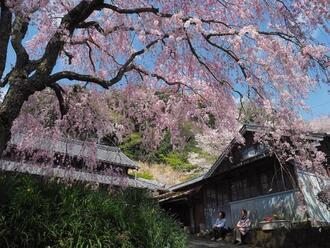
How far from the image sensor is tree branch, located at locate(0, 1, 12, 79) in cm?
747

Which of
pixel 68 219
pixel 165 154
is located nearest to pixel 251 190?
pixel 68 219

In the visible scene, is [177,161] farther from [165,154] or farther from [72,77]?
[72,77]

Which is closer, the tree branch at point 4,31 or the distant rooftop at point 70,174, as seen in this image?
the tree branch at point 4,31

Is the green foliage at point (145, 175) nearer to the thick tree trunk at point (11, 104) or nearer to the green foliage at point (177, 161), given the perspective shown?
the green foliage at point (177, 161)

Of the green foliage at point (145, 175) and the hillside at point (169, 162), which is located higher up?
the hillside at point (169, 162)

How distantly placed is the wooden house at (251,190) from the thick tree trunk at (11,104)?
9146 millimetres

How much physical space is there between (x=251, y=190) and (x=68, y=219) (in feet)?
48.8

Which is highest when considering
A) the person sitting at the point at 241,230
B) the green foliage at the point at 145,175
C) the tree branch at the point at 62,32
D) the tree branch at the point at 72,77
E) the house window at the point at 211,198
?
the green foliage at the point at 145,175

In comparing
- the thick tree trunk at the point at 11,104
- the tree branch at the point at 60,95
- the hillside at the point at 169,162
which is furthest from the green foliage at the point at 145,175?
the thick tree trunk at the point at 11,104

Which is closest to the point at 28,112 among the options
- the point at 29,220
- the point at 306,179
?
the point at 29,220

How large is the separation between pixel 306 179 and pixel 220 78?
918cm

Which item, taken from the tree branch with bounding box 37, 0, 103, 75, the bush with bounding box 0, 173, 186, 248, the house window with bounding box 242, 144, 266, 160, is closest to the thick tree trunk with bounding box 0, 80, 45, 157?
the tree branch with bounding box 37, 0, 103, 75

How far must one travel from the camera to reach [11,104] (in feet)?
22.8

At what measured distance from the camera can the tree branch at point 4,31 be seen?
7.47 metres
